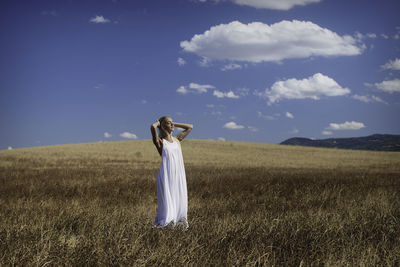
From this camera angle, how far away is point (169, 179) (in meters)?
5.10

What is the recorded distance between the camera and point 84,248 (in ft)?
10.4

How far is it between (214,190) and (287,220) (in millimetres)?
4858

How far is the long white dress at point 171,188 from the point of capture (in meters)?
4.99

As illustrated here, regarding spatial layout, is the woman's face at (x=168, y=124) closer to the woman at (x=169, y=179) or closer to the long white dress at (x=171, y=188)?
the woman at (x=169, y=179)

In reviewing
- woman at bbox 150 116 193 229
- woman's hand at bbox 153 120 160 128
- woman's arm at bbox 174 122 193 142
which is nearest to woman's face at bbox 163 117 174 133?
woman at bbox 150 116 193 229

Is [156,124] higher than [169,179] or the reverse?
higher

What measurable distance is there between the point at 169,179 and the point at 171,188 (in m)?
0.14

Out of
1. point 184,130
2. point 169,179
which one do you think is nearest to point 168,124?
point 184,130

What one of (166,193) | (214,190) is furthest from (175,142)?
(214,190)

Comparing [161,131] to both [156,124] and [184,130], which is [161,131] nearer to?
[156,124]

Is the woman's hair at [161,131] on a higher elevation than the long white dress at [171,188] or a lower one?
higher

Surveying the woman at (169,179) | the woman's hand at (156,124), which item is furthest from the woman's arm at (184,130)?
the woman's hand at (156,124)

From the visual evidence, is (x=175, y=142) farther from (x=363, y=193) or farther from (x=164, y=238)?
(x=363, y=193)

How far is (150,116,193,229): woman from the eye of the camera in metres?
5.00
